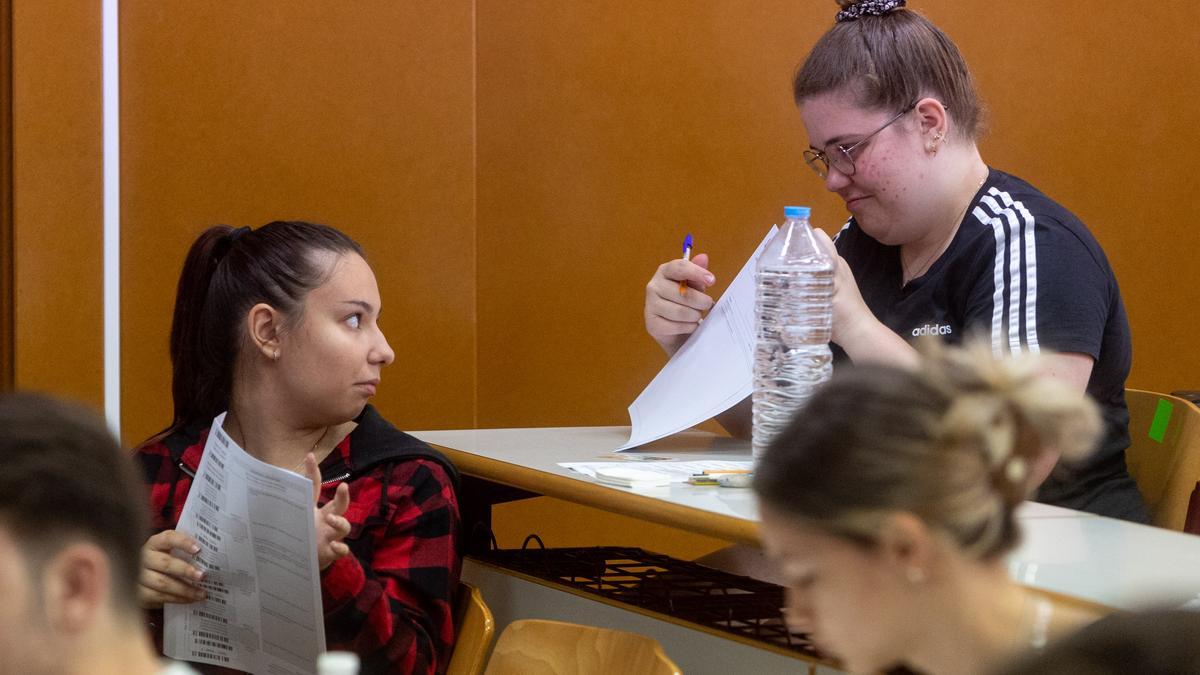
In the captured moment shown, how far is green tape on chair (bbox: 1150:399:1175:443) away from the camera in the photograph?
199 centimetres

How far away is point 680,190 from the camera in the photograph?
3746 millimetres

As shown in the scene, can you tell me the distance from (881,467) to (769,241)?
955 millimetres

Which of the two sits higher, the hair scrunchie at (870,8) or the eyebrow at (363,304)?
the hair scrunchie at (870,8)

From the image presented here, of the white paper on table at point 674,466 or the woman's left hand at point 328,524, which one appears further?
the white paper on table at point 674,466

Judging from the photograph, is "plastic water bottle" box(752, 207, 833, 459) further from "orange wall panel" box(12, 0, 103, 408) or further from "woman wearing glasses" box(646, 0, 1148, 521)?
"orange wall panel" box(12, 0, 103, 408)

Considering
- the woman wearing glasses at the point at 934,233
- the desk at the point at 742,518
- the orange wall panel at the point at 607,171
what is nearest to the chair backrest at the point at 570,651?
the desk at the point at 742,518

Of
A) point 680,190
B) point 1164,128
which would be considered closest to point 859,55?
point 1164,128

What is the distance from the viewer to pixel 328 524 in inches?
65.1

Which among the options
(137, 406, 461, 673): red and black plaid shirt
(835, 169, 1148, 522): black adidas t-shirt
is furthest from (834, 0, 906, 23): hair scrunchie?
(137, 406, 461, 673): red and black plaid shirt

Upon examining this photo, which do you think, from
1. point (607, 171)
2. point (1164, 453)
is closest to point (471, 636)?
point (1164, 453)

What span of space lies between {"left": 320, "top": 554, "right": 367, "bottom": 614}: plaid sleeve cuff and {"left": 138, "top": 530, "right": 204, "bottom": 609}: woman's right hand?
0.19m

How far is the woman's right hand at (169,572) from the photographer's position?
1791 mm

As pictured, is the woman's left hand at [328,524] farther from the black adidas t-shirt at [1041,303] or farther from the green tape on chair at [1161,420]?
the green tape on chair at [1161,420]

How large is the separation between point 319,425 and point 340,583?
358 millimetres
